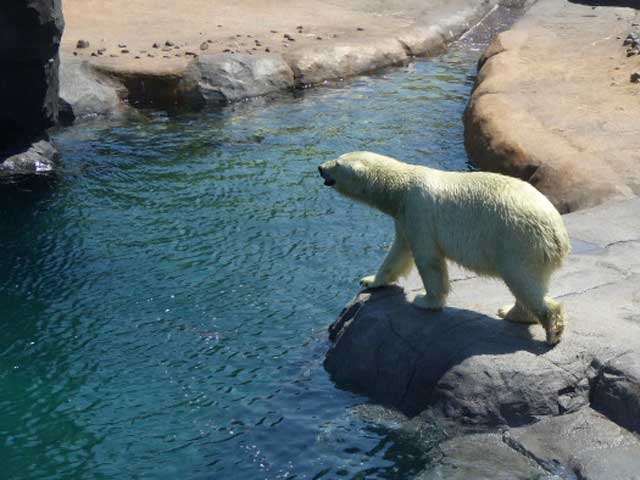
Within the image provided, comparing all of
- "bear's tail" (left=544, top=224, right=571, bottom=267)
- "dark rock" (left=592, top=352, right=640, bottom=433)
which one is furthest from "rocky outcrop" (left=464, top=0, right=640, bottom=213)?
"dark rock" (left=592, top=352, right=640, bottom=433)

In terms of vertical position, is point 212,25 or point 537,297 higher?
point 212,25

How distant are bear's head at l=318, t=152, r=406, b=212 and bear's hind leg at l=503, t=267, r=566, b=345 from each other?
1.12m

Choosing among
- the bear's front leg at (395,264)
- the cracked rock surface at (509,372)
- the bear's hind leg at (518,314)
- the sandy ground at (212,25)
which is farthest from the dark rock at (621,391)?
the sandy ground at (212,25)

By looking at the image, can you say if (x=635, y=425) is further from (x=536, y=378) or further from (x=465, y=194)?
(x=465, y=194)

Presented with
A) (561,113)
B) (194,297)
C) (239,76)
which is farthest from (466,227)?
(239,76)

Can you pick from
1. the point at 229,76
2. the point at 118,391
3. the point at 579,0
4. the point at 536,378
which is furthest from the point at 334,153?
the point at 579,0

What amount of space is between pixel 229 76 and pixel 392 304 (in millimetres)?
9080

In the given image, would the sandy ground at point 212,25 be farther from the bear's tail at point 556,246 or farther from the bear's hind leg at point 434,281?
the bear's tail at point 556,246

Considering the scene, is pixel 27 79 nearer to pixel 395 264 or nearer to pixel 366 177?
pixel 366 177

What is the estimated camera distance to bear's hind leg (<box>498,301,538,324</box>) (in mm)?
6332

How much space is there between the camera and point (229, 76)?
1518cm

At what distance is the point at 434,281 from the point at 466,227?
484mm

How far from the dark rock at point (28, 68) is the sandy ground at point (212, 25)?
3370mm

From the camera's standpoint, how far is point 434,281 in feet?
21.2
